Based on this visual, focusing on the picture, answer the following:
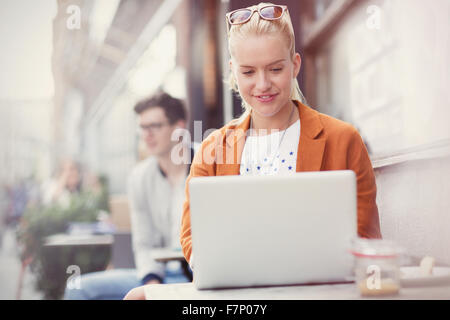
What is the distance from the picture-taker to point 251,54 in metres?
1.25

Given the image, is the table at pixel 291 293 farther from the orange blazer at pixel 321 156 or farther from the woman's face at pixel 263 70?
the woman's face at pixel 263 70

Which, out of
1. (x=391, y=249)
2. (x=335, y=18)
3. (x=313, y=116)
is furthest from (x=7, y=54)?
(x=391, y=249)

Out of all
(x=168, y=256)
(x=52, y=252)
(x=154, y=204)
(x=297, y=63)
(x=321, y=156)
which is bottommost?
(x=52, y=252)

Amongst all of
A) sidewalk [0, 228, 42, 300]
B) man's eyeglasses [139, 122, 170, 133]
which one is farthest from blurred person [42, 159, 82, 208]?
man's eyeglasses [139, 122, 170, 133]

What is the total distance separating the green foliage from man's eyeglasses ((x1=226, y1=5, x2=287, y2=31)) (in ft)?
8.01

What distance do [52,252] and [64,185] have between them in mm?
983

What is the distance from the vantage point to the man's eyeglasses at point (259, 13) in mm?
1269

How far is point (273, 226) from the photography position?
36.3 inches

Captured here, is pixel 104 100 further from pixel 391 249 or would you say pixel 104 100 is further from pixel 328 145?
pixel 391 249

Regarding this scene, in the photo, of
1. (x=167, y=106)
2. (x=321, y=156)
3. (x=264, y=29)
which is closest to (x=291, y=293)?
(x=321, y=156)

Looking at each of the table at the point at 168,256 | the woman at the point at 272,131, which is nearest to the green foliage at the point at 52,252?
the table at the point at 168,256

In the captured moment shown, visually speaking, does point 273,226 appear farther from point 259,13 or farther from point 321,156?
point 259,13

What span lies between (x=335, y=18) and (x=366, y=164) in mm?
1267

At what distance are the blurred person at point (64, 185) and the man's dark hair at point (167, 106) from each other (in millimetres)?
1398
